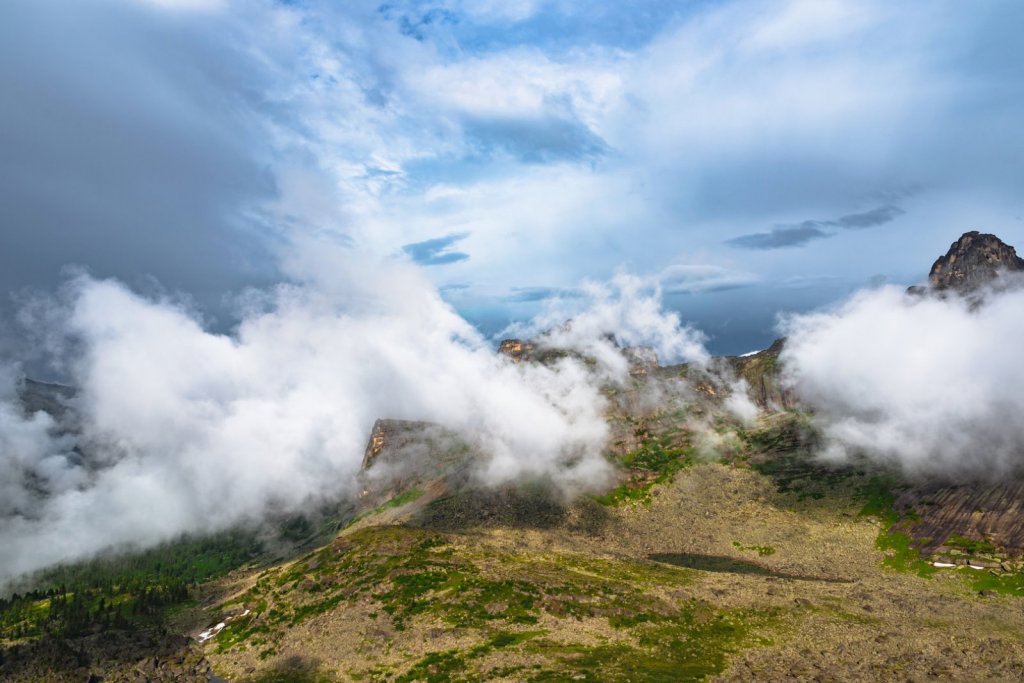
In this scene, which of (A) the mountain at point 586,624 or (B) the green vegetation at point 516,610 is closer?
(A) the mountain at point 586,624

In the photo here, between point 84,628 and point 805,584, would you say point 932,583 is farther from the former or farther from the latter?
point 84,628

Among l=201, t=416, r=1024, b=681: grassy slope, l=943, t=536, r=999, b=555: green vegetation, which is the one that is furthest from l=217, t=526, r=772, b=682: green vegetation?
l=943, t=536, r=999, b=555: green vegetation

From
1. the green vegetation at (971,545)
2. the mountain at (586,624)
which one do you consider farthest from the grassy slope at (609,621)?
the green vegetation at (971,545)

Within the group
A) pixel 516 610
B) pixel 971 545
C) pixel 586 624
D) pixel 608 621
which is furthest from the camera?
pixel 971 545

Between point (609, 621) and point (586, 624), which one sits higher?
point (586, 624)

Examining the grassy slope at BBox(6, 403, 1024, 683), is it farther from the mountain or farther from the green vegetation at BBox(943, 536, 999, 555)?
the green vegetation at BBox(943, 536, 999, 555)

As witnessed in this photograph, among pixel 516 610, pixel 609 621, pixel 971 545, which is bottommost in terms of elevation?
pixel 971 545

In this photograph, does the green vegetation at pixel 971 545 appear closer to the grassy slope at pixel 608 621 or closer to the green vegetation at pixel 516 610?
the grassy slope at pixel 608 621

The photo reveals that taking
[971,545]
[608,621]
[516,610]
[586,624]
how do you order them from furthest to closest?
[971,545] → [516,610] → [608,621] → [586,624]

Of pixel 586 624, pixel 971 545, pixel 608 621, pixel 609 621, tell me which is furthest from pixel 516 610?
pixel 971 545

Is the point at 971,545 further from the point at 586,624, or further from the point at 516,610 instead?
the point at 516,610

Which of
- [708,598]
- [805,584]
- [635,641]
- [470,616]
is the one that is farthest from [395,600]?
[805,584]

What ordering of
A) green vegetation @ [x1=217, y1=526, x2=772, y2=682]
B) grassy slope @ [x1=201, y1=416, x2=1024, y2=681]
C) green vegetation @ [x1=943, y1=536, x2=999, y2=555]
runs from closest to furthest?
grassy slope @ [x1=201, y1=416, x2=1024, y2=681] → green vegetation @ [x1=217, y1=526, x2=772, y2=682] → green vegetation @ [x1=943, y1=536, x2=999, y2=555]

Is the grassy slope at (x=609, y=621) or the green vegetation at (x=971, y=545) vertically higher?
the grassy slope at (x=609, y=621)
